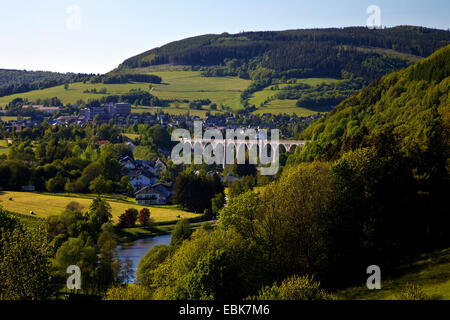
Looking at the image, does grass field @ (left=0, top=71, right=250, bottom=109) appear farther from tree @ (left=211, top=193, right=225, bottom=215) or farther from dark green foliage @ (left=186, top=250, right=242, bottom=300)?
dark green foliage @ (left=186, top=250, right=242, bottom=300)

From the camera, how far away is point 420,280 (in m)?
19.0

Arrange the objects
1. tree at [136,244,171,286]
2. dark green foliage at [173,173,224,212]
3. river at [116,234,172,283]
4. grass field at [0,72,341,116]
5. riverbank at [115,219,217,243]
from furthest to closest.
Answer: grass field at [0,72,341,116] → dark green foliage at [173,173,224,212] → riverbank at [115,219,217,243] → river at [116,234,172,283] → tree at [136,244,171,286]

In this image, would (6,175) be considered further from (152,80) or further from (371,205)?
(152,80)

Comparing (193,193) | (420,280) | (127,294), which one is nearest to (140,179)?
(193,193)

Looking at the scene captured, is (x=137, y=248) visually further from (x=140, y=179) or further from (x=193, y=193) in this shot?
(x=140, y=179)

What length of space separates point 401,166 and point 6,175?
40536 millimetres

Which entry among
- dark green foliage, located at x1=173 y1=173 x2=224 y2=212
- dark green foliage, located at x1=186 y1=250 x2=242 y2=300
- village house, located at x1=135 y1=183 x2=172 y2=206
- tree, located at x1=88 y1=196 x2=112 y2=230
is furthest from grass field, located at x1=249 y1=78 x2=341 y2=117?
dark green foliage, located at x1=186 y1=250 x2=242 y2=300

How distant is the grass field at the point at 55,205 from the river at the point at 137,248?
4.61 metres

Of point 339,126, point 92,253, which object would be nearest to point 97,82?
point 339,126

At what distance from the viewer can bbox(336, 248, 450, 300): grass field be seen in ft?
57.5

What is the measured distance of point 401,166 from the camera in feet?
82.8

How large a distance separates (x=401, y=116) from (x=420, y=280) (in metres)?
29.5

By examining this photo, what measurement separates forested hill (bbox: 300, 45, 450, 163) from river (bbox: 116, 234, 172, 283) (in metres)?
12.9

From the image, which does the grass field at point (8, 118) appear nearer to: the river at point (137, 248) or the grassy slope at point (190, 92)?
the grassy slope at point (190, 92)
